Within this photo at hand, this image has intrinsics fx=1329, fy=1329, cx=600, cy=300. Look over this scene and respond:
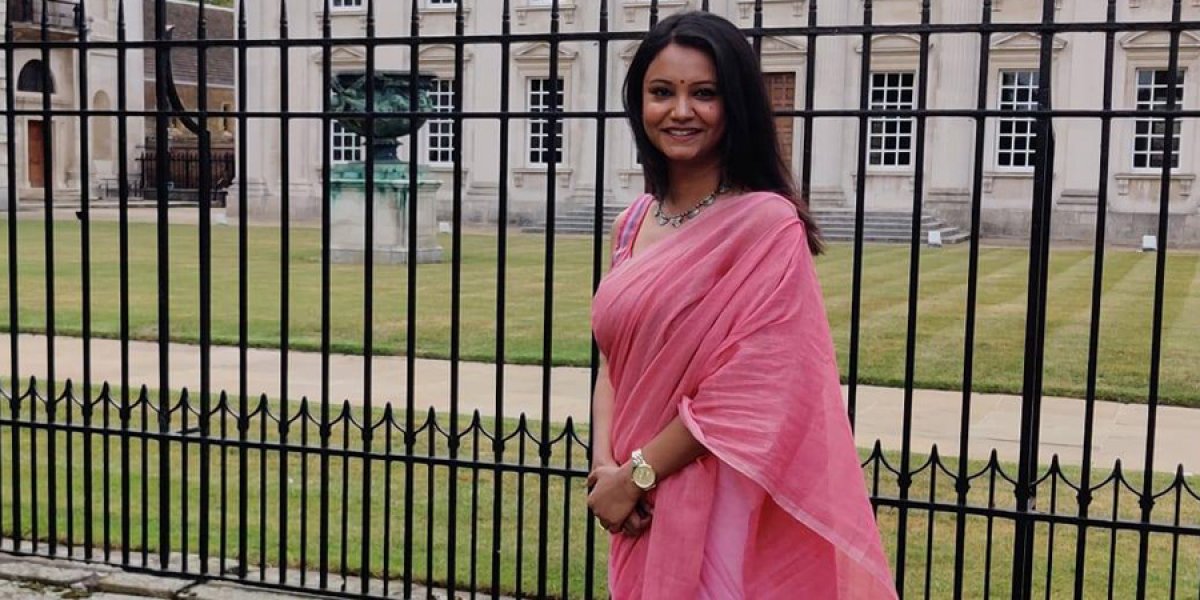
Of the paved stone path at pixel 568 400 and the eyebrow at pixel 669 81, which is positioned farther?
the paved stone path at pixel 568 400

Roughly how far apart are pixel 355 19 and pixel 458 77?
28.7 m

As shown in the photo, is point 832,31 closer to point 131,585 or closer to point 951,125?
point 131,585

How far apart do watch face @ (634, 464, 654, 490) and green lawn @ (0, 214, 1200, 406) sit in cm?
770

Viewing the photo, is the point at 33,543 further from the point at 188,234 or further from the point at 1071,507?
the point at 188,234

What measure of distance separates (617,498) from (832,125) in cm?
2408

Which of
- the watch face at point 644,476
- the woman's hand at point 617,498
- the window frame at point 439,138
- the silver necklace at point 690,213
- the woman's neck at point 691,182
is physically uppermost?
the window frame at point 439,138

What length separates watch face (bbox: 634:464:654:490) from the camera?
2838mm

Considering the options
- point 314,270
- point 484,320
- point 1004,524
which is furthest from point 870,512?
point 314,270

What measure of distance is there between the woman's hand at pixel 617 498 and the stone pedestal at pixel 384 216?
17.4m

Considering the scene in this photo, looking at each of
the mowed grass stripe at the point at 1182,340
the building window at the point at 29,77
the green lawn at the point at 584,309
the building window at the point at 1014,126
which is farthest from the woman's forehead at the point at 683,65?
the building window at the point at 29,77

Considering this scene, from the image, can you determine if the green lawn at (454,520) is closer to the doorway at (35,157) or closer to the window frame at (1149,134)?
the window frame at (1149,134)

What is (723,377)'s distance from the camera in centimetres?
271

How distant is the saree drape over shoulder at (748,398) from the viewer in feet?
8.90

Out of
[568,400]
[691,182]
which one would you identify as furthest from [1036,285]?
[568,400]
